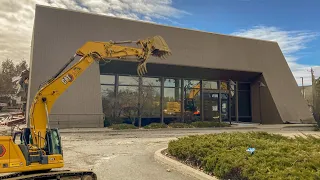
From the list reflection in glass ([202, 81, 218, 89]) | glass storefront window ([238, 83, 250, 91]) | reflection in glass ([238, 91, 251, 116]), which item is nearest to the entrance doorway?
Answer: reflection in glass ([202, 81, 218, 89])

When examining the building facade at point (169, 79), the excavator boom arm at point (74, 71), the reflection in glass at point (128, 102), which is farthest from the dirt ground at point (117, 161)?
the reflection in glass at point (128, 102)

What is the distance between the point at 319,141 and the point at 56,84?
8541 millimetres

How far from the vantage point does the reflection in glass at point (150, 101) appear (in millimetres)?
27777

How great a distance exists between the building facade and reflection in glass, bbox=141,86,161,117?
99 mm

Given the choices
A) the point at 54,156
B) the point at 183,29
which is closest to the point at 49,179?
the point at 54,156

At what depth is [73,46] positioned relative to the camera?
2342 cm

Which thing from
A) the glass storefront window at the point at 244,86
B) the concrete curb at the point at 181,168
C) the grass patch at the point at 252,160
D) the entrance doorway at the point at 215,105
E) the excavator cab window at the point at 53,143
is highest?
the glass storefront window at the point at 244,86

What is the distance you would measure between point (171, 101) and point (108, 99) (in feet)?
22.7

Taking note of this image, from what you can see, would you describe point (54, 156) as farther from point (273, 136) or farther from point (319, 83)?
point (319, 83)

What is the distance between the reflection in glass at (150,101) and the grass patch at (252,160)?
18244 mm

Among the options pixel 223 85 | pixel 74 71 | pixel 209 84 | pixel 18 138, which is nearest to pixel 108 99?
pixel 209 84

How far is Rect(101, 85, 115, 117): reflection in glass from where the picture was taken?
26.0m

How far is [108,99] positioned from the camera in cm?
A: 2650

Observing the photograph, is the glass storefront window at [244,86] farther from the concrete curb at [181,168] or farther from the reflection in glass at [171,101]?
the concrete curb at [181,168]
